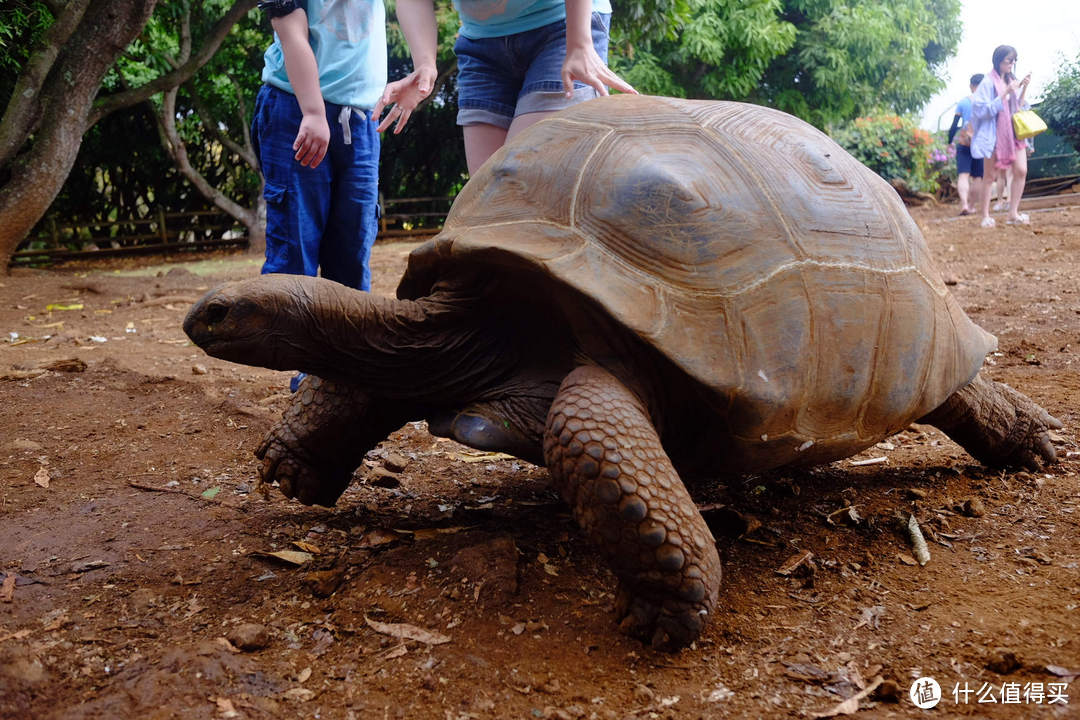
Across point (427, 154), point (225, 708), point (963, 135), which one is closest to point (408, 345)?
point (225, 708)

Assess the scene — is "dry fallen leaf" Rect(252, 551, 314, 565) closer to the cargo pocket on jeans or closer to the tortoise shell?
the tortoise shell

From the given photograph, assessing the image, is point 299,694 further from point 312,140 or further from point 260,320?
point 312,140

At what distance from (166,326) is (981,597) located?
549 cm

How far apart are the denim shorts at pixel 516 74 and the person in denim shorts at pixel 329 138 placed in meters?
0.17

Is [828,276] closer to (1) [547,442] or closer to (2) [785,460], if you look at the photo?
(2) [785,460]

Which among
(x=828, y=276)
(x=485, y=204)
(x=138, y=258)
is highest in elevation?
(x=485, y=204)

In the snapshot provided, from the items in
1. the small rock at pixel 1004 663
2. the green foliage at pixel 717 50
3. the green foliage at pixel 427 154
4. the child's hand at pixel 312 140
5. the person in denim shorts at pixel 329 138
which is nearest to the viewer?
the small rock at pixel 1004 663

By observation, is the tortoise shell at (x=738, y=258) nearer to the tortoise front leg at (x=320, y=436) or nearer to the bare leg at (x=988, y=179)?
the tortoise front leg at (x=320, y=436)

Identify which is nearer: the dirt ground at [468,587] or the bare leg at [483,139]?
the dirt ground at [468,587]

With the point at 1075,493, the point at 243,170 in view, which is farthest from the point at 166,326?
the point at 243,170

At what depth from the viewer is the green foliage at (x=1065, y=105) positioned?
17.1 meters

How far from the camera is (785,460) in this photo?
7.44ft

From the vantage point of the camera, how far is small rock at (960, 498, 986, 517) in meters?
2.55

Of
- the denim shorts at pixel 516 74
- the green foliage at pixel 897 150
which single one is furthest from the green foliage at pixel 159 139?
the green foliage at pixel 897 150
